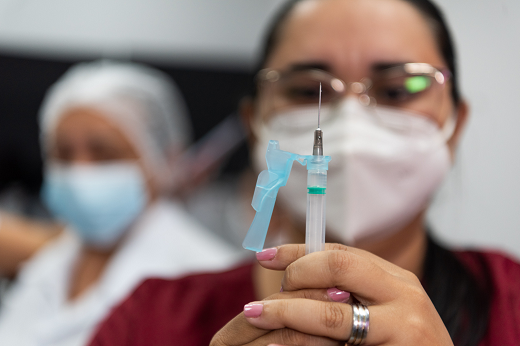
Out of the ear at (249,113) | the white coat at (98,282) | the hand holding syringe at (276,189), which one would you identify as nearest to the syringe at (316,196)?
the hand holding syringe at (276,189)

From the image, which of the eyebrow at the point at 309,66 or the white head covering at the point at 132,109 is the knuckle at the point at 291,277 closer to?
the eyebrow at the point at 309,66

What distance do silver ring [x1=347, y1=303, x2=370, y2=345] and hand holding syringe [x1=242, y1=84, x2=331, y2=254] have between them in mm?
55

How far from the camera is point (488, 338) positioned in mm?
465

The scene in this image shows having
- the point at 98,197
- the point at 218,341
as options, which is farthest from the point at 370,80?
the point at 98,197

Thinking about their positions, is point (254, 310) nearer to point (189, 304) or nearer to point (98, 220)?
point (189, 304)

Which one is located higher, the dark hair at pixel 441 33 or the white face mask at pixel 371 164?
the dark hair at pixel 441 33

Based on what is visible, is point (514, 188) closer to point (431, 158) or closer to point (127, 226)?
point (431, 158)

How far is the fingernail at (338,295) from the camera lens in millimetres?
303

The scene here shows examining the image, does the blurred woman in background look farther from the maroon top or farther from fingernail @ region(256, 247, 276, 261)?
fingernail @ region(256, 247, 276, 261)

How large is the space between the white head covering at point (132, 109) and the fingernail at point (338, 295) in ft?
3.59

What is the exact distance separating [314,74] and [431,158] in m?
0.18

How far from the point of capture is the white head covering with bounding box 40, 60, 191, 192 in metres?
1.27

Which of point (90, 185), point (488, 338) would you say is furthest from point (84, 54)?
point (488, 338)

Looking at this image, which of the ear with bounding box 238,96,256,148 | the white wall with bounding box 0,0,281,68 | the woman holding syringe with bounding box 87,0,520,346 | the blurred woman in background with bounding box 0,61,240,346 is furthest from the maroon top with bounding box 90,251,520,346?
the white wall with bounding box 0,0,281,68
